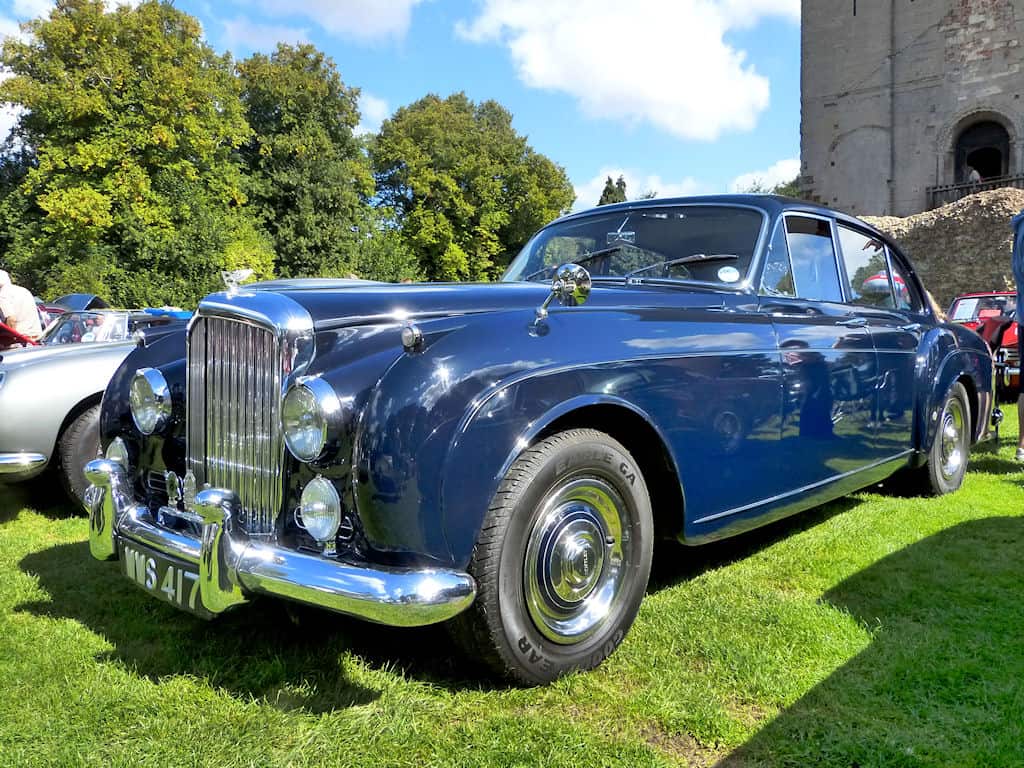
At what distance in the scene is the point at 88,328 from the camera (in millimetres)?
6188

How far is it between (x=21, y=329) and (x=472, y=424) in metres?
6.46

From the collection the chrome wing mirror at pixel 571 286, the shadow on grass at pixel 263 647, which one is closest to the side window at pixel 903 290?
the chrome wing mirror at pixel 571 286

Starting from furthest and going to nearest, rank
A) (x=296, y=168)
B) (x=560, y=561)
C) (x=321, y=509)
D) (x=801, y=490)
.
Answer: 1. (x=296, y=168)
2. (x=801, y=490)
3. (x=560, y=561)
4. (x=321, y=509)

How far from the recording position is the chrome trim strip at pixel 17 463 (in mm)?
4371

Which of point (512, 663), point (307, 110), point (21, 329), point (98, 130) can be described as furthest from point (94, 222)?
point (512, 663)

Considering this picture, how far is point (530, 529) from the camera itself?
235 centimetres

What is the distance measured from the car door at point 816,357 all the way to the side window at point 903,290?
88 centimetres

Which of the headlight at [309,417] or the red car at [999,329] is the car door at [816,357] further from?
the red car at [999,329]

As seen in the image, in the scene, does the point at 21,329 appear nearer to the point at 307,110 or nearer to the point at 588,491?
the point at 588,491

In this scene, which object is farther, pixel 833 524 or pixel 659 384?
pixel 833 524

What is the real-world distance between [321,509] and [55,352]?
353cm

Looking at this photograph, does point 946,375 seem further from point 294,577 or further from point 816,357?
point 294,577

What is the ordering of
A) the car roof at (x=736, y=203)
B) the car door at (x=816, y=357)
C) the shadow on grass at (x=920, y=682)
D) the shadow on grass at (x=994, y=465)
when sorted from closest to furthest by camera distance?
the shadow on grass at (x=920, y=682) → the car door at (x=816, y=357) → the car roof at (x=736, y=203) → the shadow on grass at (x=994, y=465)

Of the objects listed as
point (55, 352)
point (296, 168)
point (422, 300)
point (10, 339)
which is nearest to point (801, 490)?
point (422, 300)
